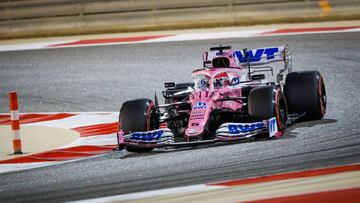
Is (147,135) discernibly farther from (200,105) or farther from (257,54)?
(257,54)

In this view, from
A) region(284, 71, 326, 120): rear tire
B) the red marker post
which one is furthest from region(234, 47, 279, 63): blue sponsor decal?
the red marker post

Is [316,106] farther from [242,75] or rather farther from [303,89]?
[242,75]

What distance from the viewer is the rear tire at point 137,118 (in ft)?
40.3

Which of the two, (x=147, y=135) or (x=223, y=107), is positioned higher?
(x=223, y=107)

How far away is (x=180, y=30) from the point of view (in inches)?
972

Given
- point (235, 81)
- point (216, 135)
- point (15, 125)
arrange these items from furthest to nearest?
point (235, 81) → point (15, 125) → point (216, 135)

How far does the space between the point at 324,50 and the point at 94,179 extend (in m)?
10.2

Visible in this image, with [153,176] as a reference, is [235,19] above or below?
above

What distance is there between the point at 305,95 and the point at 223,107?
1421 millimetres

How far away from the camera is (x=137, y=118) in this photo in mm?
12328

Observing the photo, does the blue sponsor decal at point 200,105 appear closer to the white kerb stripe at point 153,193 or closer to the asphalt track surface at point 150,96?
the asphalt track surface at point 150,96

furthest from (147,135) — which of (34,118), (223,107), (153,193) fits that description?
(34,118)

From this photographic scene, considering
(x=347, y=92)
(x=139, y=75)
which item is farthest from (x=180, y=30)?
(x=347, y=92)

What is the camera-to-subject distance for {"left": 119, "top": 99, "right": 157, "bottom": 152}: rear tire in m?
12.3
